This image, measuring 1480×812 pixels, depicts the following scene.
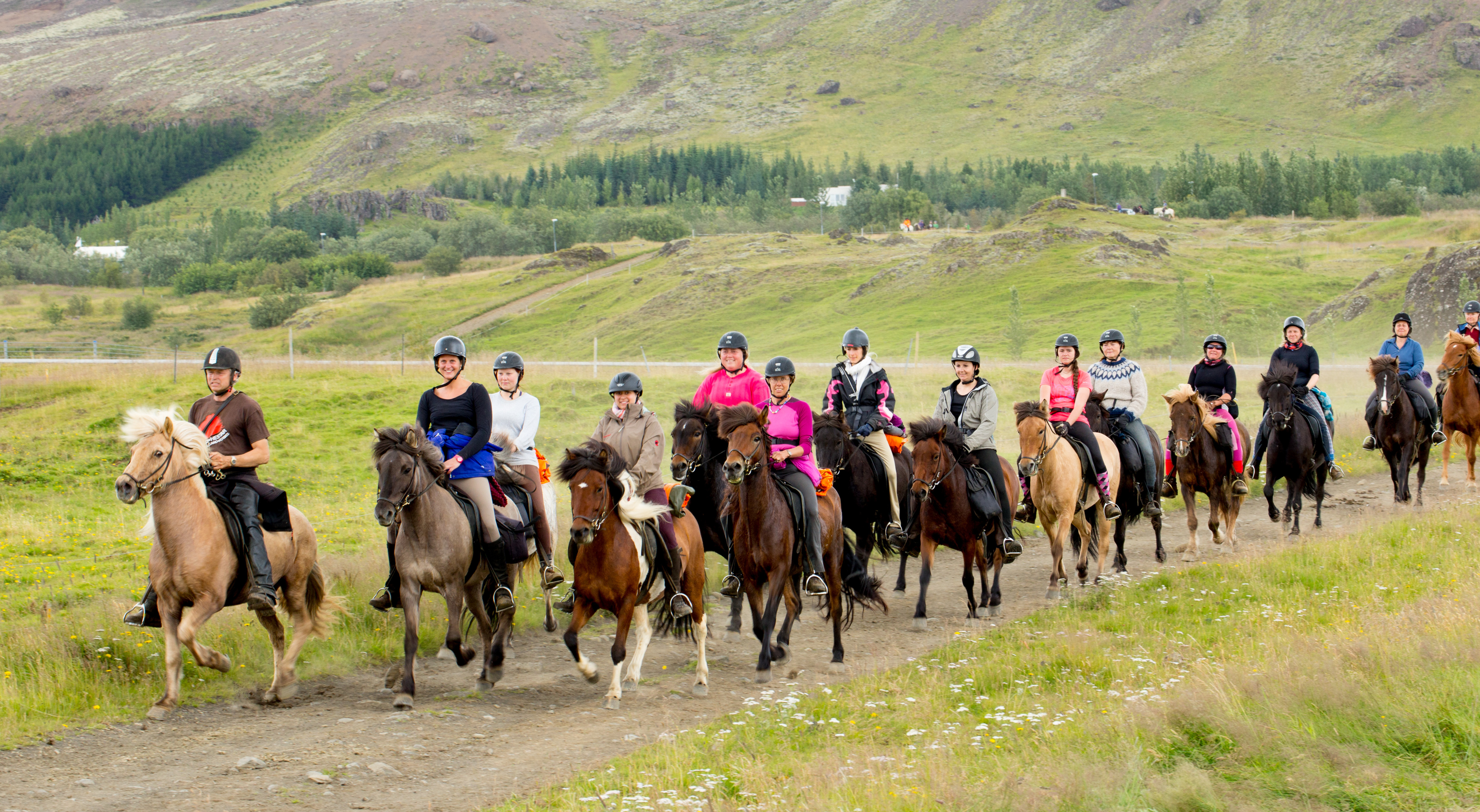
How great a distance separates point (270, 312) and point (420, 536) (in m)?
92.3

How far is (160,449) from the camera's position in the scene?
9039 mm

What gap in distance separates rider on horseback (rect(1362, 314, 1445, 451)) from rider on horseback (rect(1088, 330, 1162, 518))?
5.46 meters

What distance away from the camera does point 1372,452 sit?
24.8m

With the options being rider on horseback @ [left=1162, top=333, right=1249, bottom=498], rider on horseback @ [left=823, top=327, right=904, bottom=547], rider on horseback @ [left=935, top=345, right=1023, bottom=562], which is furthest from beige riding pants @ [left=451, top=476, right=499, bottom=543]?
rider on horseback @ [left=1162, top=333, right=1249, bottom=498]

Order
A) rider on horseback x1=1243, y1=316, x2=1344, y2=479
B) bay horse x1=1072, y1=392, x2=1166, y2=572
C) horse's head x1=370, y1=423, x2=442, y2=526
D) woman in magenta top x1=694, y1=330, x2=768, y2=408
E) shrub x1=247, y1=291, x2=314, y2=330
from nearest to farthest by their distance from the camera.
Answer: horse's head x1=370, y1=423, x2=442, y2=526, woman in magenta top x1=694, y1=330, x2=768, y2=408, bay horse x1=1072, y1=392, x2=1166, y2=572, rider on horseback x1=1243, y1=316, x2=1344, y2=479, shrub x1=247, y1=291, x2=314, y2=330

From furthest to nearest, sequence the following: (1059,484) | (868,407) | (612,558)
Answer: (1059,484) < (868,407) < (612,558)

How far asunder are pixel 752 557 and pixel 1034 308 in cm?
5983

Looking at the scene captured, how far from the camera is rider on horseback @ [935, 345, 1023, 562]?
13164 mm

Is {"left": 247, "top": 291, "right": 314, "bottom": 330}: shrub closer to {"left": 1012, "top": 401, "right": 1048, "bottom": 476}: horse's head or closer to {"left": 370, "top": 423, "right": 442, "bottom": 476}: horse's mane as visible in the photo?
{"left": 1012, "top": 401, "right": 1048, "bottom": 476}: horse's head

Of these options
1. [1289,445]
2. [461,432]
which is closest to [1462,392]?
[1289,445]

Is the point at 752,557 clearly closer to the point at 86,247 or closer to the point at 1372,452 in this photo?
the point at 1372,452

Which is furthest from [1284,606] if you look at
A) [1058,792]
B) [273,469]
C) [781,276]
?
[781,276]

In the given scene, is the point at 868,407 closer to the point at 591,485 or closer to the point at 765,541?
the point at 765,541

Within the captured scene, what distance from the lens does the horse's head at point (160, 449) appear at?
29.3ft
